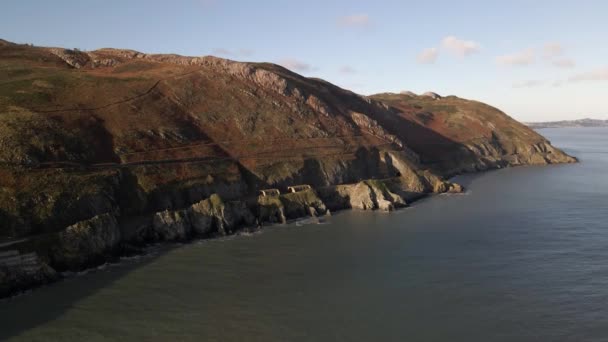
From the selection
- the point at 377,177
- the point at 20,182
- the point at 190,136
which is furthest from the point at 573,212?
the point at 20,182

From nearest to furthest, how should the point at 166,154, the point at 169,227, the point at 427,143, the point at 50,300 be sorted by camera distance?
1. the point at 50,300
2. the point at 169,227
3. the point at 166,154
4. the point at 427,143

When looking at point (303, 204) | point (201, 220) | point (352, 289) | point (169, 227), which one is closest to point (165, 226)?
point (169, 227)

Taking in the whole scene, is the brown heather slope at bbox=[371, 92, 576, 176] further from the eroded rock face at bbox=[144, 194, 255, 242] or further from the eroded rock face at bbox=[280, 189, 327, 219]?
the eroded rock face at bbox=[144, 194, 255, 242]

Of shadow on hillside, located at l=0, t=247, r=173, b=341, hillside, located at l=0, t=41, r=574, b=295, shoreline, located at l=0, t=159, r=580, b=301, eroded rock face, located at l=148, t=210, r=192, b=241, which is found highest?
hillside, located at l=0, t=41, r=574, b=295

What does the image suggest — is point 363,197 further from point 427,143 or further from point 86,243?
point 427,143

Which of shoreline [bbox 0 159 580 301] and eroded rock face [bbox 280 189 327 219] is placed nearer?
shoreline [bbox 0 159 580 301]

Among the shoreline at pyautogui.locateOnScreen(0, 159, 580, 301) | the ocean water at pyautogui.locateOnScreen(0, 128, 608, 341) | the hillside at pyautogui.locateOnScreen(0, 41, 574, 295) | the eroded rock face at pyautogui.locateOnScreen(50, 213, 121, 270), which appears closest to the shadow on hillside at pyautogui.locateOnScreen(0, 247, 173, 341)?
the ocean water at pyautogui.locateOnScreen(0, 128, 608, 341)

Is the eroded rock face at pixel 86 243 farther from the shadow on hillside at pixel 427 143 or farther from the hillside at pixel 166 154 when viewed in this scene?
the shadow on hillside at pixel 427 143
